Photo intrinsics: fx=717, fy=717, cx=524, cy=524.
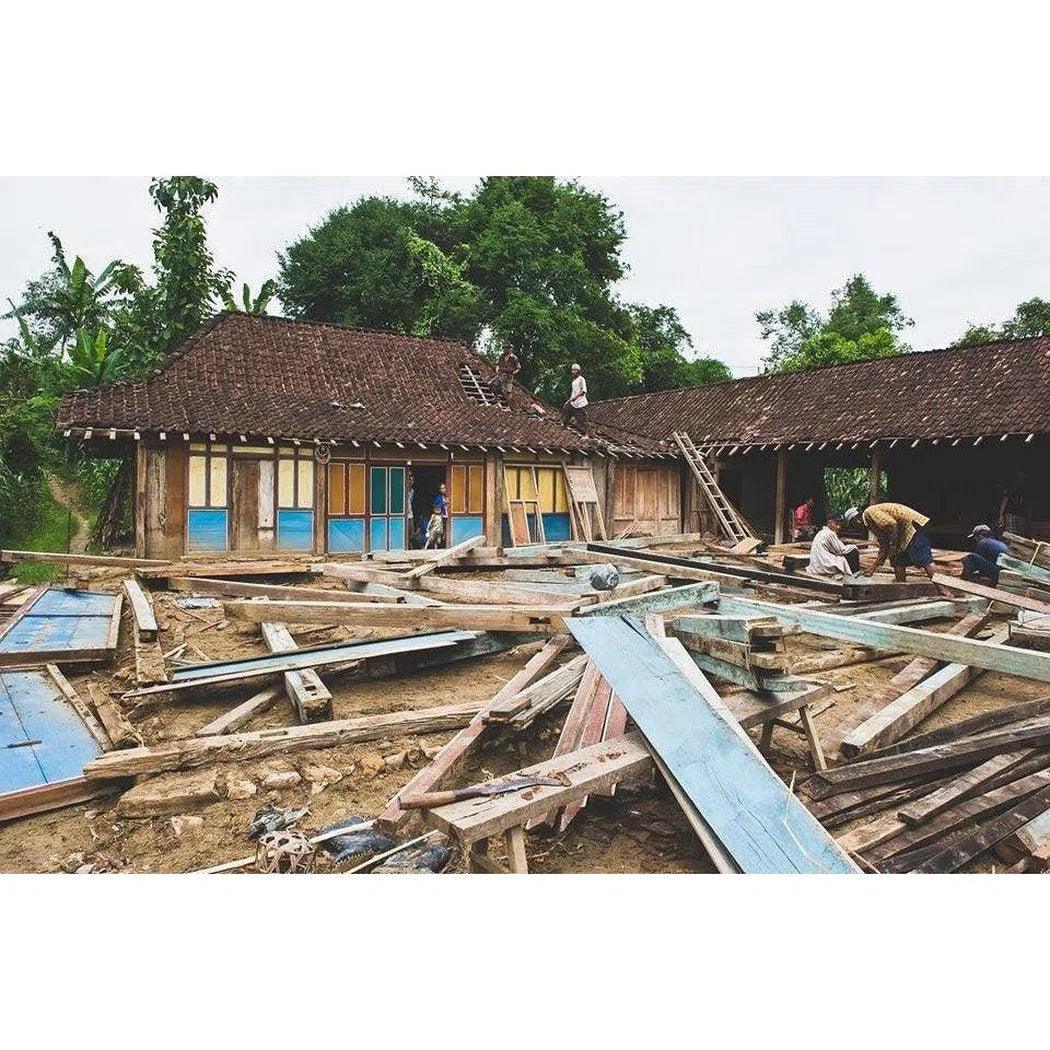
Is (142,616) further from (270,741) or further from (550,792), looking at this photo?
(550,792)

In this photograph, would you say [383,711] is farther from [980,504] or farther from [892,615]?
[980,504]

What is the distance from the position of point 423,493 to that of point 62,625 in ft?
37.8

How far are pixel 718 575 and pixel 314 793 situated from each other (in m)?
6.15

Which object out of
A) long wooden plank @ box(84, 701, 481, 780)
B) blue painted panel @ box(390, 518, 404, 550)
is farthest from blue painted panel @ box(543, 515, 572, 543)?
long wooden plank @ box(84, 701, 481, 780)

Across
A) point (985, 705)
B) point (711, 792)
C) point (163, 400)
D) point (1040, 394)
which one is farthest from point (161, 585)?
point (1040, 394)

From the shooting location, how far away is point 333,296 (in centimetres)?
2892

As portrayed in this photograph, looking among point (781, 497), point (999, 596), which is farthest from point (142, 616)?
point (781, 497)

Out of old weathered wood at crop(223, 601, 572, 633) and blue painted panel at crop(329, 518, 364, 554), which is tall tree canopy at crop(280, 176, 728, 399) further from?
old weathered wood at crop(223, 601, 572, 633)

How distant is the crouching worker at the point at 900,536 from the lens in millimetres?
9391

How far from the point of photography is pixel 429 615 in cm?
621

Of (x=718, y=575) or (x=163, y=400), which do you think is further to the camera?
(x=163, y=400)

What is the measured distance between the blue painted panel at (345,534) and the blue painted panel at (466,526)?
6.79 feet

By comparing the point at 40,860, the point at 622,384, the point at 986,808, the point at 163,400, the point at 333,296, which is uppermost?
the point at 333,296

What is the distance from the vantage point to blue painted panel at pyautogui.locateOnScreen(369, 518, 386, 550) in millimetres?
14828
